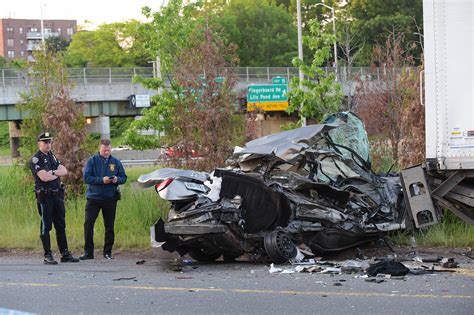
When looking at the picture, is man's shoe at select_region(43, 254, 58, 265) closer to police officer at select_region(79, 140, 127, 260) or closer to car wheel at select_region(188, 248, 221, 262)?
police officer at select_region(79, 140, 127, 260)

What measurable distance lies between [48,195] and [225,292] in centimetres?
376

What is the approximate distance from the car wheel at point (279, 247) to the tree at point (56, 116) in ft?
21.3

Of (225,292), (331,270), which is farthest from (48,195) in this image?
(331,270)

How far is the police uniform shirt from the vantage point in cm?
1027

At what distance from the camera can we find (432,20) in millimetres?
8008

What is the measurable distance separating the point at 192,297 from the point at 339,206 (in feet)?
9.97

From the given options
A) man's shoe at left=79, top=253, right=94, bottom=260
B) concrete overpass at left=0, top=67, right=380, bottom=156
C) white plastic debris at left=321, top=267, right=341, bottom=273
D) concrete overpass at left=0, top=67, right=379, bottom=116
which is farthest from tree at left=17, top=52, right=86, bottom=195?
concrete overpass at left=0, top=67, right=380, bottom=156

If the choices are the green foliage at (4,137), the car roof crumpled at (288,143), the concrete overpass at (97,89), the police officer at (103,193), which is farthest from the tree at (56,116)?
the green foliage at (4,137)

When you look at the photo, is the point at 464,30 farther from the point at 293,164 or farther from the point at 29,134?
the point at 29,134

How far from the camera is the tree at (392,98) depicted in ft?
45.6

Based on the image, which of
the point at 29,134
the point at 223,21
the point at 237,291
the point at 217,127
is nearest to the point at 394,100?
the point at 217,127

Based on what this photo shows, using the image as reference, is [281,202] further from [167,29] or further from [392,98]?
[167,29]

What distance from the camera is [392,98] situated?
15148mm

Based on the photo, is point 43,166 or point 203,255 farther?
point 43,166
